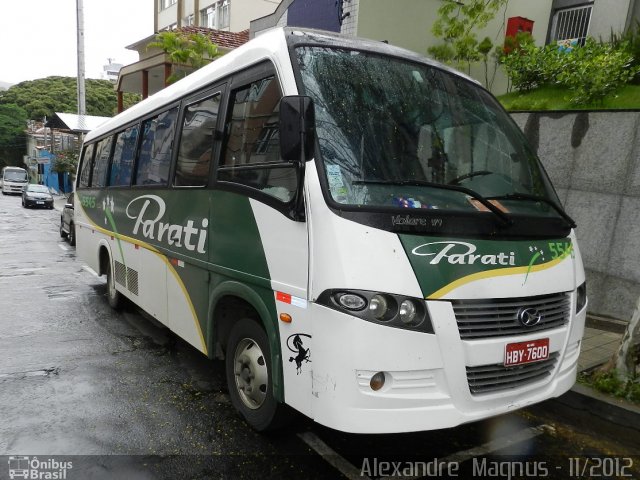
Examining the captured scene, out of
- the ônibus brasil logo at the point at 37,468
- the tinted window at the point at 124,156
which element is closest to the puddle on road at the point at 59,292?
the tinted window at the point at 124,156

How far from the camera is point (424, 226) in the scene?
2.76 m

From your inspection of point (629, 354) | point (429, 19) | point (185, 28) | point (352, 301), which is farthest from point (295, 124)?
point (185, 28)

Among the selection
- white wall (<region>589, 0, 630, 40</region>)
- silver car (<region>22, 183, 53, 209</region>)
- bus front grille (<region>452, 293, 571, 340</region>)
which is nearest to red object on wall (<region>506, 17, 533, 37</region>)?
white wall (<region>589, 0, 630, 40</region>)

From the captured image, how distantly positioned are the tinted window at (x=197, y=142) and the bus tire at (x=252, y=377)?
4.47 feet

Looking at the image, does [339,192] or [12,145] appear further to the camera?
[12,145]

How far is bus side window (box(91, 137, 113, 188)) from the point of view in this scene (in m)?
7.27

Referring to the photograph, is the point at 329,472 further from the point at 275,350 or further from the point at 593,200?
the point at 593,200

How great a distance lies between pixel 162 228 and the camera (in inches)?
196

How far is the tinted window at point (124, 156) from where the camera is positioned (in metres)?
6.11

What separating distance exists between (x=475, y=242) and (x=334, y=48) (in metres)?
1.67

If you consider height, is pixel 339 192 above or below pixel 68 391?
above

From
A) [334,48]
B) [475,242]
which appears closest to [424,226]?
[475,242]

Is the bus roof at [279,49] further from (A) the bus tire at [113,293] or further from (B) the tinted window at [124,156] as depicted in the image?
(A) the bus tire at [113,293]

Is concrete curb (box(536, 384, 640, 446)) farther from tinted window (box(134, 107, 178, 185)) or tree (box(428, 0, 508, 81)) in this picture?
tree (box(428, 0, 508, 81))
